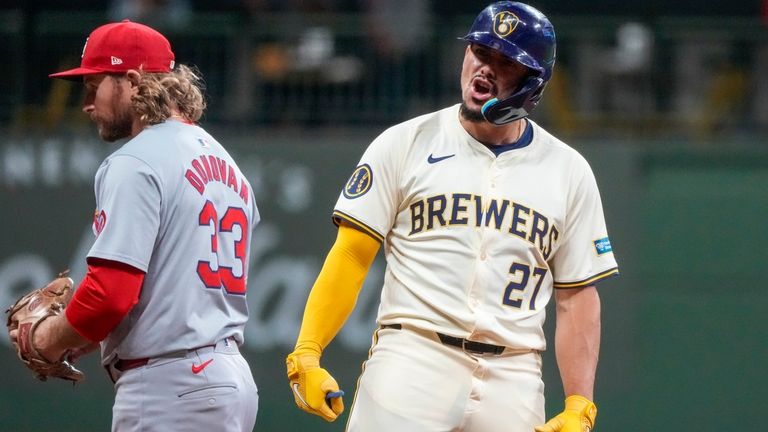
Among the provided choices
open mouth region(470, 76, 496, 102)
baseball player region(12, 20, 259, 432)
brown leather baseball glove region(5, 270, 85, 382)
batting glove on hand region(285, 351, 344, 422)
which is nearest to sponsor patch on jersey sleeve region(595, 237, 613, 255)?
open mouth region(470, 76, 496, 102)

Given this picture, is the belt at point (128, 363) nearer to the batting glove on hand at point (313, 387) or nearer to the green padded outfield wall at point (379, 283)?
the batting glove on hand at point (313, 387)

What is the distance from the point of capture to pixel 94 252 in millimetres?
3500

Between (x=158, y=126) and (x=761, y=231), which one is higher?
(x=158, y=126)

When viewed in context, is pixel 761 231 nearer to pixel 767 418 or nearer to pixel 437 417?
pixel 767 418

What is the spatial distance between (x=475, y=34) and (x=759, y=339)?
16.3 feet

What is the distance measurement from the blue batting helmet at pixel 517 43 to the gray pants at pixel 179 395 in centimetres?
118

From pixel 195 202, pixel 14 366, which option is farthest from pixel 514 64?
pixel 14 366

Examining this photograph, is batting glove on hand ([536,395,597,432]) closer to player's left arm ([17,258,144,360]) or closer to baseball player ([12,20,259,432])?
baseball player ([12,20,259,432])

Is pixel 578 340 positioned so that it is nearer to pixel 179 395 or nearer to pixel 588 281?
pixel 588 281

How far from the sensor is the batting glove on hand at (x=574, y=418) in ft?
12.2

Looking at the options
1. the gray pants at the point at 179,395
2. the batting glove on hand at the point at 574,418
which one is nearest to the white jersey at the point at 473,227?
the batting glove on hand at the point at 574,418

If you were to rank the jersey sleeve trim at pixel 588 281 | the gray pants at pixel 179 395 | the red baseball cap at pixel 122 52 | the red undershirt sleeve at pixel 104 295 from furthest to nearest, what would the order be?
the jersey sleeve trim at pixel 588 281
the red baseball cap at pixel 122 52
the gray pants at pixel 179 395
the red undershirt sleeve at pixel 104 295

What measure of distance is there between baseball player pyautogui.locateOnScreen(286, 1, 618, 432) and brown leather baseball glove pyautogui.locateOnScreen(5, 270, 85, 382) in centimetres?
77

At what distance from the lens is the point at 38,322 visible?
3.75m
